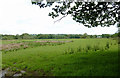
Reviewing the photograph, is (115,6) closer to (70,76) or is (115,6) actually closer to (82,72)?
(82,72)

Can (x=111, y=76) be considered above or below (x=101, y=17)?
below

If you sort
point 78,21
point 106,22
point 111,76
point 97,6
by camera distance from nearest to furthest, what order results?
point 111,76 → point 97,6 → point 78,21 → point 106,22

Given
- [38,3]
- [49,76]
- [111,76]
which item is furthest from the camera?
[38,3]

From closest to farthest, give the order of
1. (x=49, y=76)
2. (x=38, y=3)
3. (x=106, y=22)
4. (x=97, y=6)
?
1. (x=49, y=76)
2. (x=38, y=3)
3. (x=97, y=6)
4. (x=106, y=22)

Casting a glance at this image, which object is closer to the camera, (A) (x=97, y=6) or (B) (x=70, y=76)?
(B) (x=70, y=76)

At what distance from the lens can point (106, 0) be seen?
23.0ft

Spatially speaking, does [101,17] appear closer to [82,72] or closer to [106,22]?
[106,22]

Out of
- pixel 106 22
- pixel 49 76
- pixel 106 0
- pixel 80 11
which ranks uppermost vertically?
pixel 106 0

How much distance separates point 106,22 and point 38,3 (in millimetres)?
6678

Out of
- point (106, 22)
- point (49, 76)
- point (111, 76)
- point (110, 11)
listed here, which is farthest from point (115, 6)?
point (49, 76)

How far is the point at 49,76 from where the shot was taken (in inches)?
191

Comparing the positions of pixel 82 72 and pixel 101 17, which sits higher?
pixel 101 17

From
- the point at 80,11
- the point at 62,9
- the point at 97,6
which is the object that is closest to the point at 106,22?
the point at 97,6

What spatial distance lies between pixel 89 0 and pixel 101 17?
2.58 meters
